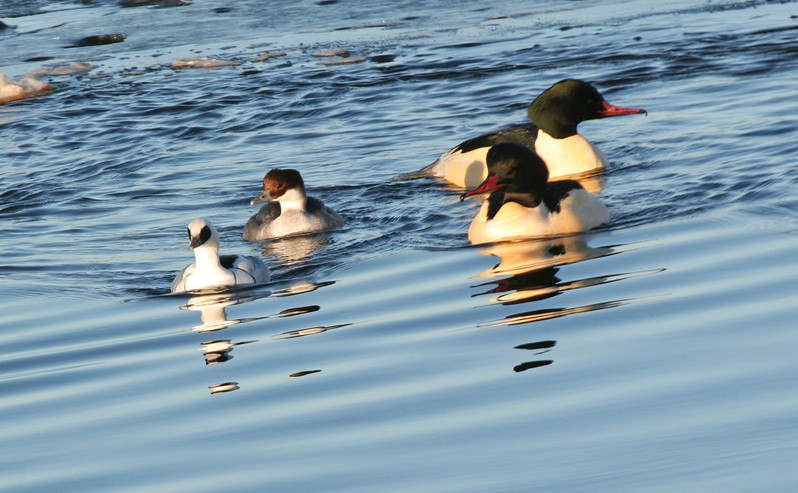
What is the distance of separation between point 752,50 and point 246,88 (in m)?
6.75

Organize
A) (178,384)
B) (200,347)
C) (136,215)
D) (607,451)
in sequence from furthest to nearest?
(136,215) < (200,347) < (178,384) < (607,451)

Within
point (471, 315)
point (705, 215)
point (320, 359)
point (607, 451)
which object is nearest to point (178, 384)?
point (320, 359)

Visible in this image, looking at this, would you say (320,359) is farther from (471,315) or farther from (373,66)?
(373,66)

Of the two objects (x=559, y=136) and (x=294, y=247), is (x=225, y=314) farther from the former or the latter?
(x=559, y=136)

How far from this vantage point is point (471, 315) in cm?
646

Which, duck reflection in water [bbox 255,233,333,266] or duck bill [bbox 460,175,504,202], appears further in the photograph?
duck reflection in water [bbox 255,233,333,266]

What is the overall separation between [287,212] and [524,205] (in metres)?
2.21

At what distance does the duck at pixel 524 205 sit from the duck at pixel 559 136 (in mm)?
2609

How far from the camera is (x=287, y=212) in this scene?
10.2m

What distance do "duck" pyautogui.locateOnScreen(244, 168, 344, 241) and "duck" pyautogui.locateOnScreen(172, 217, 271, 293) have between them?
66.6 inches

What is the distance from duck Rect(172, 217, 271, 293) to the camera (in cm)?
816

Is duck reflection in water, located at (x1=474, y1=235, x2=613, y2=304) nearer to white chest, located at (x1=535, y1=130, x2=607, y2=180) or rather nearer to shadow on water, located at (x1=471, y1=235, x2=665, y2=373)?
shadow on water, located at (x1=471, y1=235, x2=665, y2=373)

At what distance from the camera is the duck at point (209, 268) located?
8.16 metres

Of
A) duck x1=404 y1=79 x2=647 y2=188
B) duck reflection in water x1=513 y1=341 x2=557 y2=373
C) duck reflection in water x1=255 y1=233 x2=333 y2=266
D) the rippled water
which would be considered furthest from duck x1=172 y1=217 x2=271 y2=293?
duck x1=404 y1=79 x2=647 y2=188
